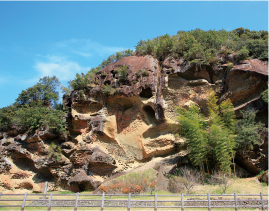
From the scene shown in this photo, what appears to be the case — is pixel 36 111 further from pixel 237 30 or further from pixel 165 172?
pixel 237 30

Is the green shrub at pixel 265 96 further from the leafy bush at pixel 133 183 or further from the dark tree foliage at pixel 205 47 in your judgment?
the leafy bush at pixel 133 183

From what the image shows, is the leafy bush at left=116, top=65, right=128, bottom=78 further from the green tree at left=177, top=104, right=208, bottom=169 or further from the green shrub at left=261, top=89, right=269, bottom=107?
the green shrub at left=261, top=89, right=269, bottom=107

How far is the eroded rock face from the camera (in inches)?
780

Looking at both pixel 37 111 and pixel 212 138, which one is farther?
pixel 37 111

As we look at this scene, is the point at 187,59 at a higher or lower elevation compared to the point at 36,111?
higher

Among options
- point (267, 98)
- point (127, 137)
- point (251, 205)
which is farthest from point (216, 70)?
point (251, 205)

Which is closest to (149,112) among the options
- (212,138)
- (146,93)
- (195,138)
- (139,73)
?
(146,93)

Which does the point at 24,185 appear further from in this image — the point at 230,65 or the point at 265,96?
the point at 265,96

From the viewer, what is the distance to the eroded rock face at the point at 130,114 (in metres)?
19.8

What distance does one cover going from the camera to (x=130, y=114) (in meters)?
21.7

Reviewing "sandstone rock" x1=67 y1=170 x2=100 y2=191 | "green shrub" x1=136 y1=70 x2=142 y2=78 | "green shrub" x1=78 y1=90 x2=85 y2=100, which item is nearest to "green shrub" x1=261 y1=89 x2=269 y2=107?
"green shrub" x1=136 y1=70 x2=142 y2=78

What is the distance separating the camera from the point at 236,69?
1995 centimetres

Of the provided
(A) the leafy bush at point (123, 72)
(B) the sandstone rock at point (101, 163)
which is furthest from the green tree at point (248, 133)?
(A) the leafy bush at point (123, 72)

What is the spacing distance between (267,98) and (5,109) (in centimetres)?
2551
